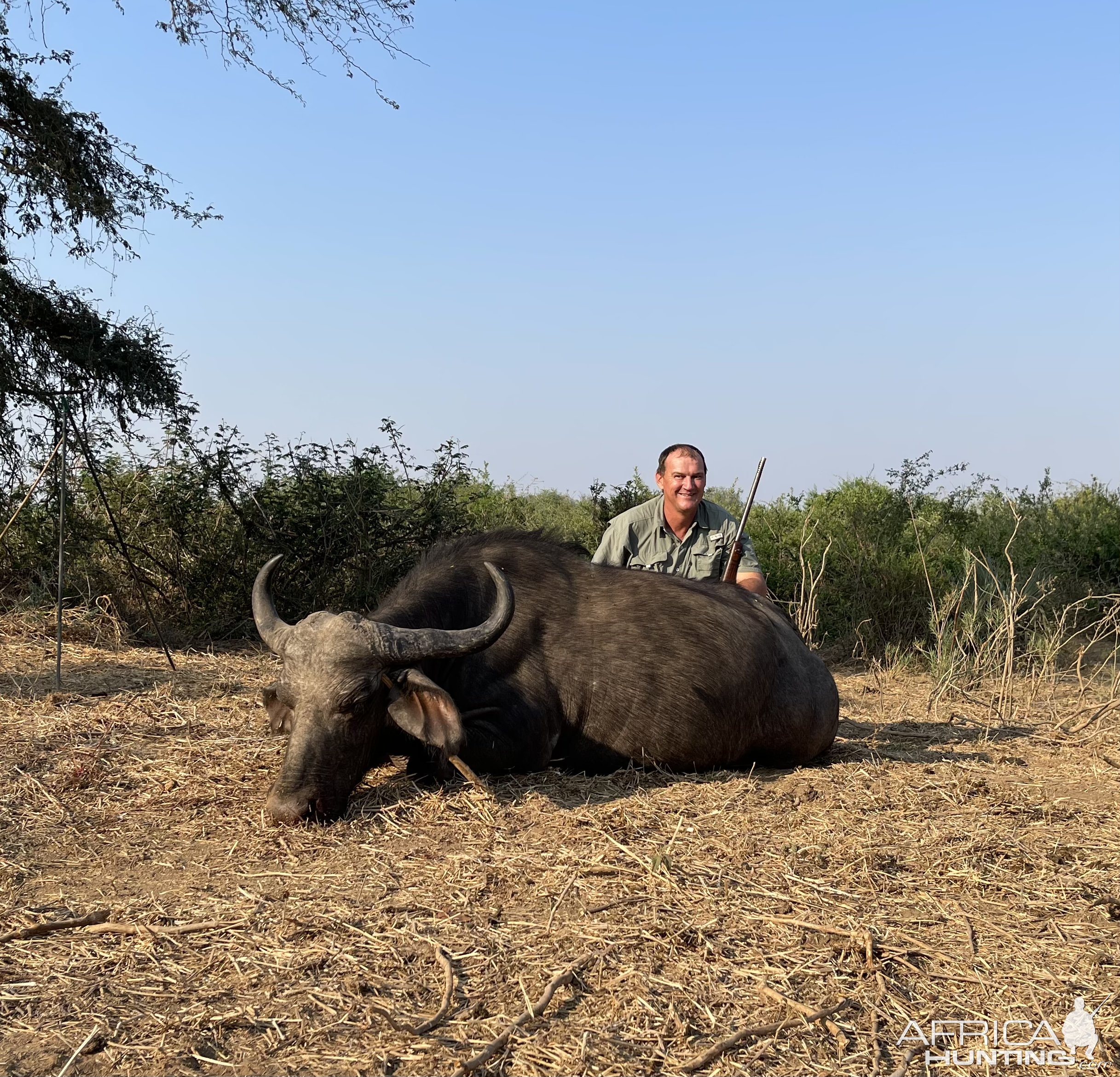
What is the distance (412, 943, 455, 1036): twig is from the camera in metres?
2.66

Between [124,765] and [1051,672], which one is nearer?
[124,765]

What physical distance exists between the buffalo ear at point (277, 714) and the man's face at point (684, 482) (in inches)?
136

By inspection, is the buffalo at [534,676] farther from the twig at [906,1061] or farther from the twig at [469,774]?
the twig at [906,1061]

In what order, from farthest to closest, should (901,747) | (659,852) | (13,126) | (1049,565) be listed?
(1049,565)
(13,126)
(901,747)
(659,852)

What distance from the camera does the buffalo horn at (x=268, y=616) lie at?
15.5ft

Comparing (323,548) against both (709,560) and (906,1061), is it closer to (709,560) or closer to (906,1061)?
(709,560)

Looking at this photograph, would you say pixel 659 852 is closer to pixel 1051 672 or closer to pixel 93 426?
pixel 1051 672

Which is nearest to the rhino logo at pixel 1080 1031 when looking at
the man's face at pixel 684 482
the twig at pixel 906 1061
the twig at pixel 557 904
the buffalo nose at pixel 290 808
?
the twig at pixel 906 1061

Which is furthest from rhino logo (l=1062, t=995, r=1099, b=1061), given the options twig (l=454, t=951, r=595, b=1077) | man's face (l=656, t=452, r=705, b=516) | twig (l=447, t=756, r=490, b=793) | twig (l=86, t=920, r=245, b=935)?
man's face (l=656, t=452, r=705, b=516)

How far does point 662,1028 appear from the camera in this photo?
8.77 feet

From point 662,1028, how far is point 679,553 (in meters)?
5.00

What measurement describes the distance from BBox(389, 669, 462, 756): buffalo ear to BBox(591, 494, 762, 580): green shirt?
2982 millimetres

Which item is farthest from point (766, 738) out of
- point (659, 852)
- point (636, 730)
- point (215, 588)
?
point (215, 588)

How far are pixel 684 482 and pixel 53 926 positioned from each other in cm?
495
